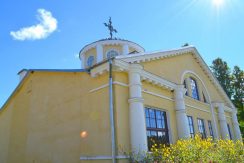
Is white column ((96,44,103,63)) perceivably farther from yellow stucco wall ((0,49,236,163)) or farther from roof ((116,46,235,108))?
roof ((116,46,235,108))

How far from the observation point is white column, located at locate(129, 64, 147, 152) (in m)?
8.25

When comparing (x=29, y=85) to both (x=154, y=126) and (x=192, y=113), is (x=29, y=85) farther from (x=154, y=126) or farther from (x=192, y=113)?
(x=192, y=113)

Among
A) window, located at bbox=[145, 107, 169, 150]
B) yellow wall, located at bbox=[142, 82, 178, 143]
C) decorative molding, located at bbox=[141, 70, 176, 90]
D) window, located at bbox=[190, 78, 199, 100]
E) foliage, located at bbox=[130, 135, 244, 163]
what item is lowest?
foliage, located at bbox=[130, 135, 244, 163]

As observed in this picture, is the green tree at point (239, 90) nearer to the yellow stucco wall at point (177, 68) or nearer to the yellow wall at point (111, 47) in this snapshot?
the yellow stucco wall at point (177, 68)

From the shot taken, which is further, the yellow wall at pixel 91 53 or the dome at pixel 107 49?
the yellow wall at pixel 91 53

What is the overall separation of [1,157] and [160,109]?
11962 mm

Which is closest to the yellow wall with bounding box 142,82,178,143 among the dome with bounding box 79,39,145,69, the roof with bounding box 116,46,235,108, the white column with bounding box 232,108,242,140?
the roof with bounding box 116,46,235,108

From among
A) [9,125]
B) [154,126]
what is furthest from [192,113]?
[9,125]

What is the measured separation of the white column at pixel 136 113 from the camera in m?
8.25

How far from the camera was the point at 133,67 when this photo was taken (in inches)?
364

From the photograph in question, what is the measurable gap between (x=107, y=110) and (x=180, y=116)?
14.6 ft

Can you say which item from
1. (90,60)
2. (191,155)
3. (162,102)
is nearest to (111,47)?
(90,60)

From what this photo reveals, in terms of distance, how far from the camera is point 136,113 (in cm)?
861

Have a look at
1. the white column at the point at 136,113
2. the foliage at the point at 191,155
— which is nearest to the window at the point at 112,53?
the white column at the point at 136,113
